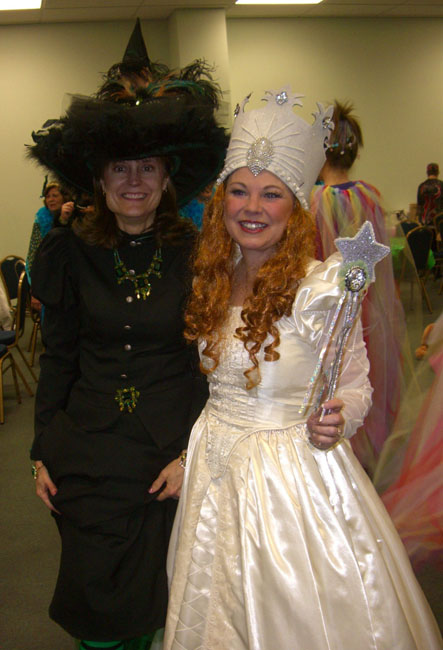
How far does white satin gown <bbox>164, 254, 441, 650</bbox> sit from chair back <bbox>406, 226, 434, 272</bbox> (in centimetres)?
521

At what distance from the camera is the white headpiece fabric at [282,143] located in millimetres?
1516

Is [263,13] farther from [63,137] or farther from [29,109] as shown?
[63,137]

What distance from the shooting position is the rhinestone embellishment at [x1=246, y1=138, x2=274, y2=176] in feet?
4.95

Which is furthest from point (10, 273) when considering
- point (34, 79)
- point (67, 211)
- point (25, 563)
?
point (34, 79)

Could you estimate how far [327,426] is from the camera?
1306 millimetres

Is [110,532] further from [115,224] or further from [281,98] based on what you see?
[281,98]

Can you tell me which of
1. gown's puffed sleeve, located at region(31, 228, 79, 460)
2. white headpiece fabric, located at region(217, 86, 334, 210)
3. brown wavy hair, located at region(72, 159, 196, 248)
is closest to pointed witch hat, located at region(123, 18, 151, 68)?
brown wavy hair, located at region(72, 159, 196, 248)

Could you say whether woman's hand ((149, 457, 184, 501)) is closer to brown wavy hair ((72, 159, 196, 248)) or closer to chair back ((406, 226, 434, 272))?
brown wavy hair ((72, 159, 196, 248))

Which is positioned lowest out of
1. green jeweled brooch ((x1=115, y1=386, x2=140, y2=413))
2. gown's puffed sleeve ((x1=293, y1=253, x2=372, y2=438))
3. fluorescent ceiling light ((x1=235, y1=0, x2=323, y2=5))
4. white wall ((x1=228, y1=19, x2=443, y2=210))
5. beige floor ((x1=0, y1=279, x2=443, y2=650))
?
beige floor ((x1=0, y1=279, x2=443, y2=650))

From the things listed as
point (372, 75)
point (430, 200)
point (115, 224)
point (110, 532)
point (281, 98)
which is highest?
point (372, 75)

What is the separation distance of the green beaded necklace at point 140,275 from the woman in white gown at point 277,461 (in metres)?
0.15

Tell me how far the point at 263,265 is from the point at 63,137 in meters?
0.65

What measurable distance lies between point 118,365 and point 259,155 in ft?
2.15

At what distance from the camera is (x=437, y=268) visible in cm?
891
